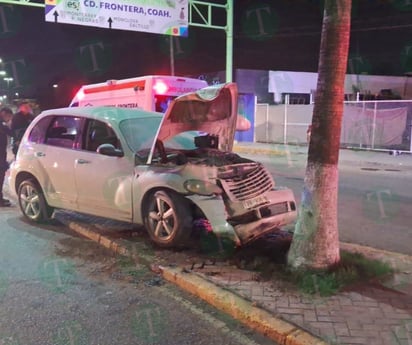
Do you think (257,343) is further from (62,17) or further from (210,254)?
(62,17)

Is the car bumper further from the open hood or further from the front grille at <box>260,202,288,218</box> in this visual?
the open hood

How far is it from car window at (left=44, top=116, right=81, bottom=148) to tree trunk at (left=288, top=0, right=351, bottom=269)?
3534 millimetres

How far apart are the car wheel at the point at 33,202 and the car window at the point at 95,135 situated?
4.02 feet

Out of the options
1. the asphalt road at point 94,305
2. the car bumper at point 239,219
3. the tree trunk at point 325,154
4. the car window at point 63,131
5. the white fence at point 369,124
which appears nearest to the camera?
the asphalt road at point 94,305

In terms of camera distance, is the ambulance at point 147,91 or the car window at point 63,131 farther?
the ambulance at point 147,91

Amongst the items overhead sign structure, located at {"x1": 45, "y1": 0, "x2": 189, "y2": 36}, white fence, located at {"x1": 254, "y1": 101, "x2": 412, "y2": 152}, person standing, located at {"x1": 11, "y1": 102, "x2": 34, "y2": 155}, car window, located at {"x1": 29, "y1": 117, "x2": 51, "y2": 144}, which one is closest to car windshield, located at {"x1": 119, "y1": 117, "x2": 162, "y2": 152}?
car window, located at {"x1": 29, "y1": 117, "x2": 51, "y2": 144}

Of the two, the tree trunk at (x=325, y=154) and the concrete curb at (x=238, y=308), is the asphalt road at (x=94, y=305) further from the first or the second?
the tree trunk at (x=325, y=154)

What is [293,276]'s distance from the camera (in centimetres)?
456

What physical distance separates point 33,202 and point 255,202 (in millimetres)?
3688

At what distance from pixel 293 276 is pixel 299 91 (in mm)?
26374

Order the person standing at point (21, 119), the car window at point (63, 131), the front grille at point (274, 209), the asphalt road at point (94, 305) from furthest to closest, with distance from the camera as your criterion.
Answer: the person standing at point (21, 119) → the car window at point (63, 131) → the front grille at point (274, 209) → the asphalt road at point (94, 305)

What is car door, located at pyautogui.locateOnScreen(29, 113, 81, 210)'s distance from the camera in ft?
22.1

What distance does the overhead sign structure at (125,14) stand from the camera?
56.3ft

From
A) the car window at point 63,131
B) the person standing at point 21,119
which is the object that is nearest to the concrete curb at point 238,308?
the car window at point 63,131
